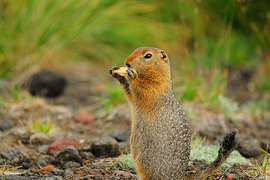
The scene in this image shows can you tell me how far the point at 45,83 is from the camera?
6.94 m

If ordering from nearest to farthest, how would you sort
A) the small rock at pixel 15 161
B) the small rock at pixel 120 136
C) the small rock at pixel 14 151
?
the small rock at pixel 15 161, the small rock at pixel 14 151, the small rock at pixel 120 136

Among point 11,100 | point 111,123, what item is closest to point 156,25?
point 111,123

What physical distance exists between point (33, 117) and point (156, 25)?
16.3 feet

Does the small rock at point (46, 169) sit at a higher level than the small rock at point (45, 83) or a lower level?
lower

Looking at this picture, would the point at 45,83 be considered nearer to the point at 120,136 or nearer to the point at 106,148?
the point at 120,136

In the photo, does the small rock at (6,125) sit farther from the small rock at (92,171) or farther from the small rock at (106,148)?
the small rock at (92,171)

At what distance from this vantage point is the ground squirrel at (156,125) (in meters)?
3.14

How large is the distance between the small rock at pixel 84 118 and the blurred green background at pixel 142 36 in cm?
192

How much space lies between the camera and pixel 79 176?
12.1 ft

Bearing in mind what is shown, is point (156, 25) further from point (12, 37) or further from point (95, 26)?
point (12, 37)

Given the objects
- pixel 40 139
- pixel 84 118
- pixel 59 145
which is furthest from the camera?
pixel 84 118

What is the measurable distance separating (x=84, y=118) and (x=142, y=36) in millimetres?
3828

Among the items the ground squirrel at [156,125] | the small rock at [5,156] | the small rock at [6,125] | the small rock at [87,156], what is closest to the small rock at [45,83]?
the small rock at [6,125]

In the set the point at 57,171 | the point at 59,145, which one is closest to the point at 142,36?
the point at 59,145
